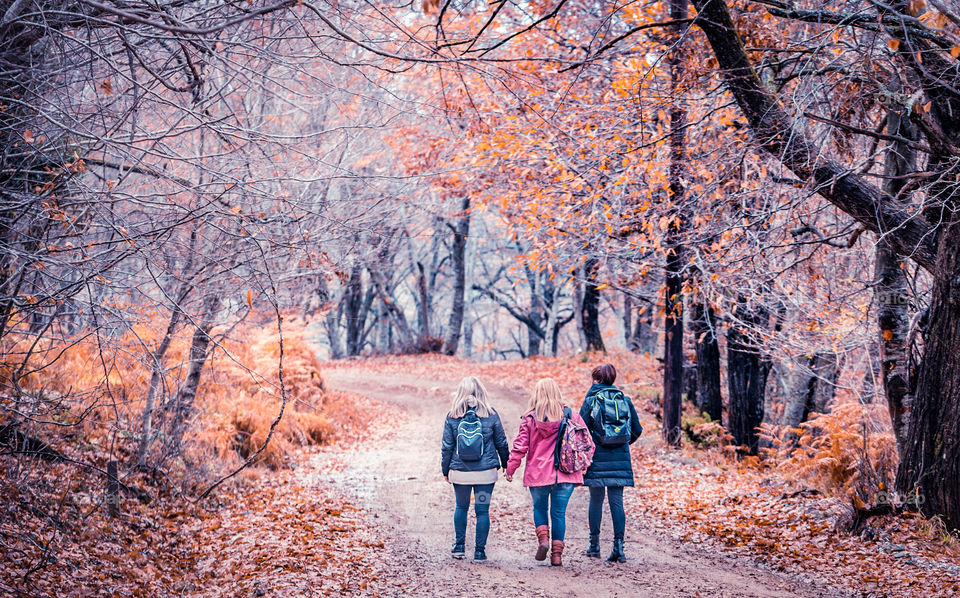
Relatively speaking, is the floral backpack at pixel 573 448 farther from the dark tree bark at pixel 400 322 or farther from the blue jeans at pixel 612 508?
the dark tree bark at pixel 400 322

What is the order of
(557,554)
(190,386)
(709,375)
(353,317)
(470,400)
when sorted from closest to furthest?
(557,554) < (470,400) < (190,386) < (709,375) < (353,317)

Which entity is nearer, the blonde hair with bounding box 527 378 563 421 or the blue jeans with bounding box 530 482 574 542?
the blue jeans with bounding box 530 482 574 542

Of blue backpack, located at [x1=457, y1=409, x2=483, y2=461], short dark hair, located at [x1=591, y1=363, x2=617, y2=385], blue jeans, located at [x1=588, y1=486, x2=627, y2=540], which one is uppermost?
short dark hair, located at [x1=591, y1=363, x2=617, y2=385]

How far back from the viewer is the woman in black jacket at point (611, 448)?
7.06 meters

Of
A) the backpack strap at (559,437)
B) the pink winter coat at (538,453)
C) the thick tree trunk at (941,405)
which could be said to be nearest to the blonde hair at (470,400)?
the pink winter coat at (538,453)

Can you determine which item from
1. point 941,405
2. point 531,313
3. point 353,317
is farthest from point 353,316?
point 941,405

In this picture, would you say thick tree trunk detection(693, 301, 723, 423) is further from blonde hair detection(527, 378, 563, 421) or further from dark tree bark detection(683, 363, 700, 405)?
blonde hair detection(527, 378, 563, 421)

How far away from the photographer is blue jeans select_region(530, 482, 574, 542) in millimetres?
6965

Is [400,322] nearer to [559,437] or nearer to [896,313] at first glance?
[559,437]

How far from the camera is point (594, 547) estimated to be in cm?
728

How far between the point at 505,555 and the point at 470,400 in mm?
1701

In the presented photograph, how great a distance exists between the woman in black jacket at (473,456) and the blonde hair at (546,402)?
16.3 inches

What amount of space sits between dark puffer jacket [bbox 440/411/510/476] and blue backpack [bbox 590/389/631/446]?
3.10 ft

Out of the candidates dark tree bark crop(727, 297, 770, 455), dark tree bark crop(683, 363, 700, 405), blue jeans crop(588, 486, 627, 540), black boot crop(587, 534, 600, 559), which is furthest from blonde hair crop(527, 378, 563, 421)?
dark tree bark crop(683, 363, 700, 405)
